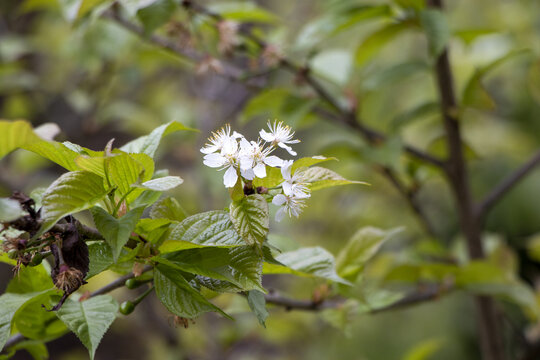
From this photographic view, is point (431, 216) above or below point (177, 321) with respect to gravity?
below

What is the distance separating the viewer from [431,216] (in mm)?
1300

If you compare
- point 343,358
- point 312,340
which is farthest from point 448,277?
point 312,340

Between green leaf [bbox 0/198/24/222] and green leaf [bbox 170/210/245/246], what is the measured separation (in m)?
0.10

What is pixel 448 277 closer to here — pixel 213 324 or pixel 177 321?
pixel 177 321

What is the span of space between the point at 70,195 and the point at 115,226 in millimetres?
30

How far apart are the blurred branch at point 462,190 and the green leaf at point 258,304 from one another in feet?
1.44

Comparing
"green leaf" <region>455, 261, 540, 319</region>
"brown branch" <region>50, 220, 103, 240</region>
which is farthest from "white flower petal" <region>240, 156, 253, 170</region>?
"green leaf" <region>455, 261, 540, 319</region>

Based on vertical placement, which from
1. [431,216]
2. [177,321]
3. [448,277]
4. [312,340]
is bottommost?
[312,340]

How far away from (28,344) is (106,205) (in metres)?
0.15

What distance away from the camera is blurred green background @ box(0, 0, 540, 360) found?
0.67 m

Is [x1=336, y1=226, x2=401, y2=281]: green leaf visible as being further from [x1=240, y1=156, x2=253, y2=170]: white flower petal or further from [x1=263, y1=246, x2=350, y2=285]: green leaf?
[x1=240, y1=156, x2=253, y2=170]: white flower petal

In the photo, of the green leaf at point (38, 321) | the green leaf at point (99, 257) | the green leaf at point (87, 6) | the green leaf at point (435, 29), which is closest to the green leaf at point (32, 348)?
the green leaf at point (38, 321)

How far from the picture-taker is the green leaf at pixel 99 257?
1.07 feet

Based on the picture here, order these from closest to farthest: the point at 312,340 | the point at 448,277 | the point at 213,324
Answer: the point at 448,277 < the point at 213,324 < the point at 312,340
